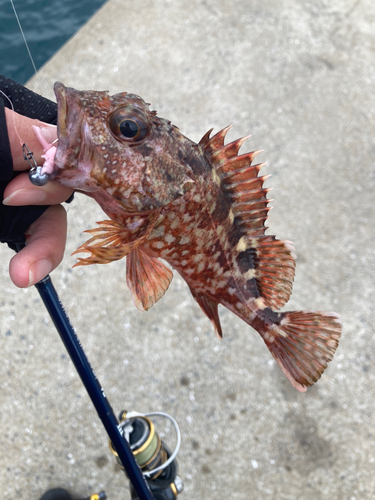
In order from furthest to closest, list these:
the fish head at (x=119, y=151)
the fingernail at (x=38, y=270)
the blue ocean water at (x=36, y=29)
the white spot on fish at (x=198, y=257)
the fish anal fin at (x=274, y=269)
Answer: the blue ocean water at (x=36, y=29) < the fish anal fin at (x=274, y=269) < the white spot on fish at (x=198, y=257) < the fingernail at (x=38, y=270) < the fish head at (x=119, y=151)

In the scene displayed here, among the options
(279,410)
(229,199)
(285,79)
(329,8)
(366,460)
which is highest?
(329,8)

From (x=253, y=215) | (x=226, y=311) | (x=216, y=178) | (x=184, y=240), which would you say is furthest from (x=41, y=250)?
(x=226, y=311)

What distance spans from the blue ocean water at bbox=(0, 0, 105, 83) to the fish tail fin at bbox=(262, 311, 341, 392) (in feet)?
15.7

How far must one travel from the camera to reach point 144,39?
14.3 feet

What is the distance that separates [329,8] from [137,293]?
4759 millimetres

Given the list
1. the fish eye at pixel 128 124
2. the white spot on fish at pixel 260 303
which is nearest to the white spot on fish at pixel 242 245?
the white spot on fish at pixel 260 303

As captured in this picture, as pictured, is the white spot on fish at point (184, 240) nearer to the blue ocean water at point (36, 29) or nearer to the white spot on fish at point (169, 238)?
the white spot on fish at point (169, 238)

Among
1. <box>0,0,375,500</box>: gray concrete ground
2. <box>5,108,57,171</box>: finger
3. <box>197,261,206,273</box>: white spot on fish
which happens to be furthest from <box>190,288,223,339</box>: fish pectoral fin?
<box>0,0,375,500</box>: gray concrete ground

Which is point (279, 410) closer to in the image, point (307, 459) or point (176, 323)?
point (307, 459)

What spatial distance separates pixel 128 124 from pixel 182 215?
0.38m

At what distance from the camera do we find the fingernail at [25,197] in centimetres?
135

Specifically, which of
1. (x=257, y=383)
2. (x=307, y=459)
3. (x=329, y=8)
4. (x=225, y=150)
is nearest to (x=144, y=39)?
(x=329, y=8)

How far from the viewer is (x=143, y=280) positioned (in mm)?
1643

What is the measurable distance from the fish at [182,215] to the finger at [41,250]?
21 centimetres
